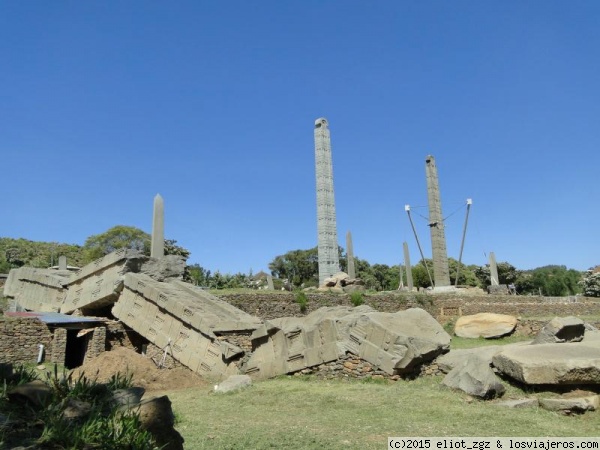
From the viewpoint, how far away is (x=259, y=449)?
569 cm

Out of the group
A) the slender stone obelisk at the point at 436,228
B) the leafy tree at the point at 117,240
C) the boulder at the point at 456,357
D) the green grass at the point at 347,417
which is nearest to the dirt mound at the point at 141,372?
the green grass at the point at 347,417

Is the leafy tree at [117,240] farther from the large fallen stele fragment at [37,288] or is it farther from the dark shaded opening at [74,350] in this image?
the dark shaded opening at [74,350]

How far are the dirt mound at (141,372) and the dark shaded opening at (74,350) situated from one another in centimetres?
242

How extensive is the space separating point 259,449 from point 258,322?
7.93m

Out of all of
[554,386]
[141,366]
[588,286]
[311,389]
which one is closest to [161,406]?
[311,389]

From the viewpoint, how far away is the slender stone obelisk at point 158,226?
2055 cm

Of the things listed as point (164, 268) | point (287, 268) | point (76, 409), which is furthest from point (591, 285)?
point (76, 409)

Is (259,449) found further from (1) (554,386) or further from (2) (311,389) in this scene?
(1) (554,386)

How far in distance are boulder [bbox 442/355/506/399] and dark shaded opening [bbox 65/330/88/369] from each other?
1078 cm

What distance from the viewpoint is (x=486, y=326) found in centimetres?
1823

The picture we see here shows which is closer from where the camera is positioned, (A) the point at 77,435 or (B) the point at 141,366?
(A) the point at 77,435

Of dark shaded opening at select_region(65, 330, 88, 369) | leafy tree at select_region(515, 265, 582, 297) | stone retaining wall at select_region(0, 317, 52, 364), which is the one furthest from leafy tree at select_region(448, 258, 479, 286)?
stone retaining wall at select_region(0, 317, 52, 364)

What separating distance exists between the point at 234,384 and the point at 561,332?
7.73 meters

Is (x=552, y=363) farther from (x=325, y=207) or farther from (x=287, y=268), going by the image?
(x=287, y=268)
